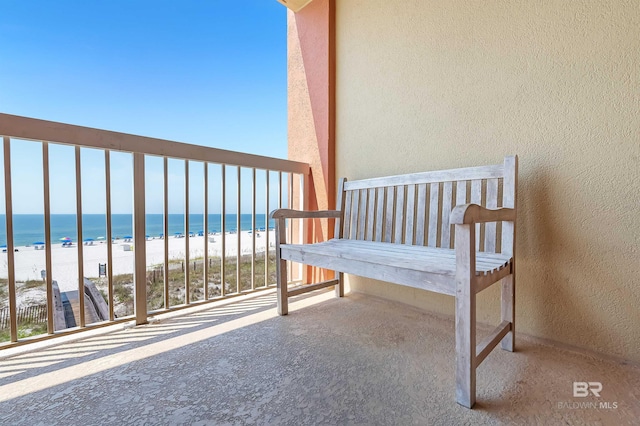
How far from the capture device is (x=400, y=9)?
1.79m

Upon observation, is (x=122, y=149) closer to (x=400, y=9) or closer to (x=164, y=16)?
(x=400, y=9)

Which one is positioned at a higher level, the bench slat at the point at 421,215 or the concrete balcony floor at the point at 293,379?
the bench slat at the point at 421,215

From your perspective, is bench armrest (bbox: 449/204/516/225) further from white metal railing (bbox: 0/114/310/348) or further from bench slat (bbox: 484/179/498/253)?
white metal railing (bbox: 0/114/310/348)

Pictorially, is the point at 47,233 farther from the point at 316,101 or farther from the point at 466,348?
the point at 316,101

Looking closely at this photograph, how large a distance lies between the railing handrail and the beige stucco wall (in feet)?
3.86

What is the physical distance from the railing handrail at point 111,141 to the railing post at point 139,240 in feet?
0.25

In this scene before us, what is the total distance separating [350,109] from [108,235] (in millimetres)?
1760

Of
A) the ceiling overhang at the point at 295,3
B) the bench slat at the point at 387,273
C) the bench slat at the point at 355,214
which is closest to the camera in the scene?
the bench slat at the point at 387,273

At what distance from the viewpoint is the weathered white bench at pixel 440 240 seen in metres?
0.85

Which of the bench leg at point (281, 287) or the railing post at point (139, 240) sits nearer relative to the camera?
the railing post at point (139, 240)

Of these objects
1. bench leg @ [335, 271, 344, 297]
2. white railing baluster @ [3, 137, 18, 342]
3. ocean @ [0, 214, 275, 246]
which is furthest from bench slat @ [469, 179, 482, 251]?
ocean @ [0, 214, 275, 246]

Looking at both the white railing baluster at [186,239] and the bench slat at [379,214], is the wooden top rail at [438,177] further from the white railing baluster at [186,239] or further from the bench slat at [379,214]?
the white railing baluster at [186,239]

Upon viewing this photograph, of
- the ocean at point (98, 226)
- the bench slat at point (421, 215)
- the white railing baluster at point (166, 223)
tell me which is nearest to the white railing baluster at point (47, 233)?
the white railing baluster at point (166, 223)

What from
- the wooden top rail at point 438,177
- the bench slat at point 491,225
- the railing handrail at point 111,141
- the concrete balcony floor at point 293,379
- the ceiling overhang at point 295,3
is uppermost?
the ceiling overhang at point 295,3
